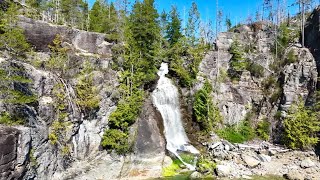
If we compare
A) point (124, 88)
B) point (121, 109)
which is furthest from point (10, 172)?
point (124, 88)

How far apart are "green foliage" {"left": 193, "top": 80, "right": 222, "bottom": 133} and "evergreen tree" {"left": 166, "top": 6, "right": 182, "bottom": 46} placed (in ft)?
47.6

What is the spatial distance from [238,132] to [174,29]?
22021mm

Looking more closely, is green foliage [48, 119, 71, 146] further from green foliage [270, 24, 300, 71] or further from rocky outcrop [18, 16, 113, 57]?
green foliage [270, 24, 300, 71]

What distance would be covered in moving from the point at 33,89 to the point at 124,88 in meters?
10.4

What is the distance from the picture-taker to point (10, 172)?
62.4 ft

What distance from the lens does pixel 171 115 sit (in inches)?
1340

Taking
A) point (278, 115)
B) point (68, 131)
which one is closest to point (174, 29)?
point (278, 115)

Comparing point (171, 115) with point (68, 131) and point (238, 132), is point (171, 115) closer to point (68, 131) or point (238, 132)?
point (238, 132)

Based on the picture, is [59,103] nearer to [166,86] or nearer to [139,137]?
[139,137]

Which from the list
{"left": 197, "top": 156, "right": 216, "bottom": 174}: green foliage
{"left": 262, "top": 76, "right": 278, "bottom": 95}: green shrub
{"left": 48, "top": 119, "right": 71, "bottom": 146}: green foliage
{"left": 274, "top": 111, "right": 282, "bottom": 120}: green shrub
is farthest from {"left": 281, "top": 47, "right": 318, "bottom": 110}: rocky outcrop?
{"left": 48, "top": 119, "right": 71, "bottom": 146}: green foliage

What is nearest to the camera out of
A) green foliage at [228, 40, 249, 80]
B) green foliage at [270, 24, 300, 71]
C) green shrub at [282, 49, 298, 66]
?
green shrub at [282, 49, 298, 66]

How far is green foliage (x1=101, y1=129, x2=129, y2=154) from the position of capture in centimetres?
2777

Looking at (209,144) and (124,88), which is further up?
(124,88)

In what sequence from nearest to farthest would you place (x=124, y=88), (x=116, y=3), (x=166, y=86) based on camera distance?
1. (x=124, y=88)
2. (x=166, y=86)
3. (x=116, y=3)
